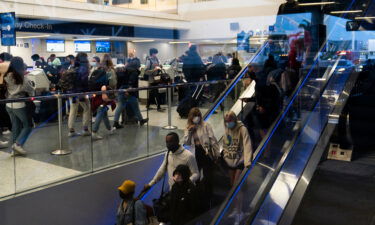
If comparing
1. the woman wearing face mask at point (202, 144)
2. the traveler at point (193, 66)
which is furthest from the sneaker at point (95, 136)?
the traveler at point (193, 66)

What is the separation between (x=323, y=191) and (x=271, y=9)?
18.8 ft

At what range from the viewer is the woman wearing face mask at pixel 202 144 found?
17.1 ft

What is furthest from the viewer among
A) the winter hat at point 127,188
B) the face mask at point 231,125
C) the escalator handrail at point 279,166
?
the winter hat at point 127,188

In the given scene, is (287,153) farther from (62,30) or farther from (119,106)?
(62,30)

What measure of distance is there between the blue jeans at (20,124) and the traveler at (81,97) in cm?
54

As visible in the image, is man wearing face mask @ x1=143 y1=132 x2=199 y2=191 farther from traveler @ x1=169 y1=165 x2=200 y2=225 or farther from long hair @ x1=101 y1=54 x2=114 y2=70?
long hair @ x1=101 y1=54 x2=114 y2=70

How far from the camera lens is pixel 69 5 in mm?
6109

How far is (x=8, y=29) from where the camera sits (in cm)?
532

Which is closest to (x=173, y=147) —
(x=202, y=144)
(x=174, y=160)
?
(x=174, y=160)

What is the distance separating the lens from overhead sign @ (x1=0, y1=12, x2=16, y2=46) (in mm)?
5297

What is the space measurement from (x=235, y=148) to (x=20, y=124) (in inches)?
104

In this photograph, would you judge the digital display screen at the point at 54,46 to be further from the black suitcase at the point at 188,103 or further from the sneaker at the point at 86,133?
the black suitcase at the point at 188,103

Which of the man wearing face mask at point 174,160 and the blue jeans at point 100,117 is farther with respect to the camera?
the man wearing face mask at point 174,160

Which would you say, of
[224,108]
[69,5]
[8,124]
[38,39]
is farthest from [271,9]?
[8,124]
